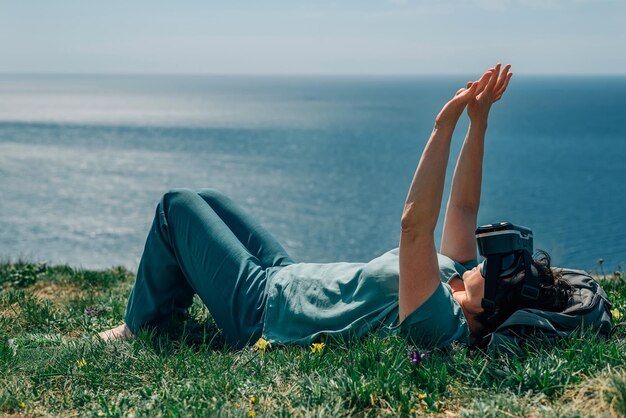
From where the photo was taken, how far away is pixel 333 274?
16.1 feet

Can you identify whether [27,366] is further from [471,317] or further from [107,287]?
[107,287]

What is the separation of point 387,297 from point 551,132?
113m

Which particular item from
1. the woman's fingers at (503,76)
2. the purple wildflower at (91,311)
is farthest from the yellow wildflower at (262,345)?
the woman's fingers at (503,76)

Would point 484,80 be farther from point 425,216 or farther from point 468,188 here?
point 425,216

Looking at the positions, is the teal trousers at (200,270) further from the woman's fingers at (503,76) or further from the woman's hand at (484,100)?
the woman's fingers at (503,76)

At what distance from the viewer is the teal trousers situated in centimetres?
508

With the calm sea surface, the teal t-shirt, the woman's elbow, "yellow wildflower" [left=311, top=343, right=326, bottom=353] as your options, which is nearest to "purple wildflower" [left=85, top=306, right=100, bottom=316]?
the teal t-shirt

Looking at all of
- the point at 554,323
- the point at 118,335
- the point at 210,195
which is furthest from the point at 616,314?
the point at 118,335

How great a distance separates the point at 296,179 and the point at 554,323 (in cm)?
6418

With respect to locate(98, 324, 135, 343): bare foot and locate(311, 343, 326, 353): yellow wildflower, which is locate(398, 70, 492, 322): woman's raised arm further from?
locate(98, 324, 135, 343): bare foot

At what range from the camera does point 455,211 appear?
5410mm

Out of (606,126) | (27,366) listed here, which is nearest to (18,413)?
(27,366)

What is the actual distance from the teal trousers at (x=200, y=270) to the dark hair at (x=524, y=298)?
1540 millimetres

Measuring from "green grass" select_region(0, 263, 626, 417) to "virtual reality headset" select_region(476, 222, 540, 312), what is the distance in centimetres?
38
